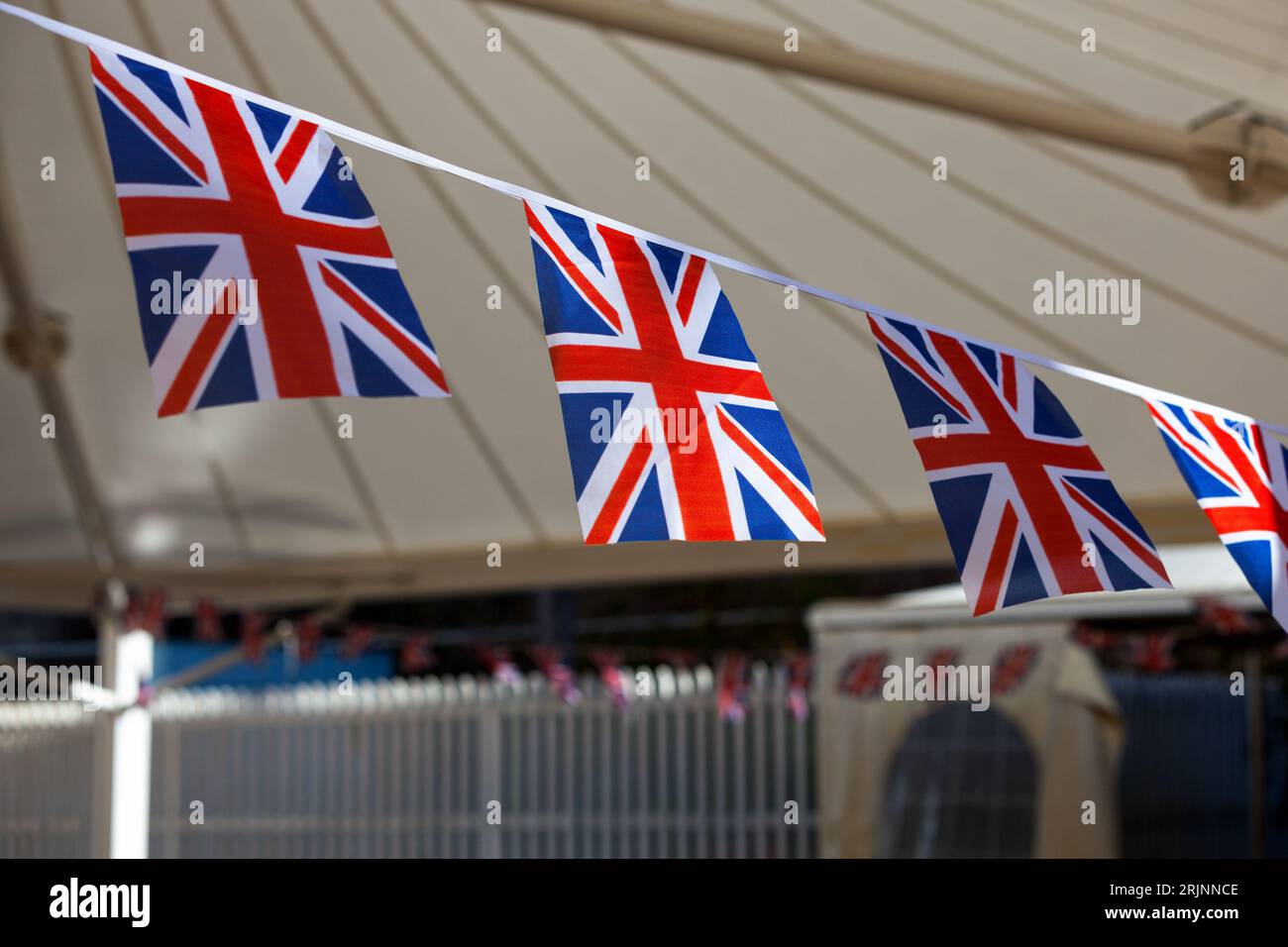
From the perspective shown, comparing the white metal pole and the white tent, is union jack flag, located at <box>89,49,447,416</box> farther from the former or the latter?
the white metal pole

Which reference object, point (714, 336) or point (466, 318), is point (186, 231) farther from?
point (466, 318)

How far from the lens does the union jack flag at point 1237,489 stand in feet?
10.5

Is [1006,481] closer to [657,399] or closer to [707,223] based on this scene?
[657,399]

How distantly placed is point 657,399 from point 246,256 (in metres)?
0.80

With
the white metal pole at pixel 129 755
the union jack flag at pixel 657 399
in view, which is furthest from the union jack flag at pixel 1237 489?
the white metal pole at pixel 129 755

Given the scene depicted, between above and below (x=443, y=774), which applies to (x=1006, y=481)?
above

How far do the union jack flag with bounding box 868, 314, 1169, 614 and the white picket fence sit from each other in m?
4.57

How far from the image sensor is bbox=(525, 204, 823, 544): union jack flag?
9.04 feet

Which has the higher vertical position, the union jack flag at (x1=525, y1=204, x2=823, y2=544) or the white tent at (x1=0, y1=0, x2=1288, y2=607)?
the white tent at (x1=0, y1=0, x2=1288, y2=607)

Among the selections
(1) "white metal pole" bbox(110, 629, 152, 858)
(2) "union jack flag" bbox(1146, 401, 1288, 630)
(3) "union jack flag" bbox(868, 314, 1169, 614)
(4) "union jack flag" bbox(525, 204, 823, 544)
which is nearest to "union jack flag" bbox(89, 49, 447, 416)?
(4) "union jack flag" bbox(525, 204, 823, 544)

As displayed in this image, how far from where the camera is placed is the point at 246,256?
2.59 meters

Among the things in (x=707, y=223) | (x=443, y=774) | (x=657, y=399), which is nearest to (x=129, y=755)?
(x=443, y=774)

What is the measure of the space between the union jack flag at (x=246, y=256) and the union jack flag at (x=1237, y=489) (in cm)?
163
